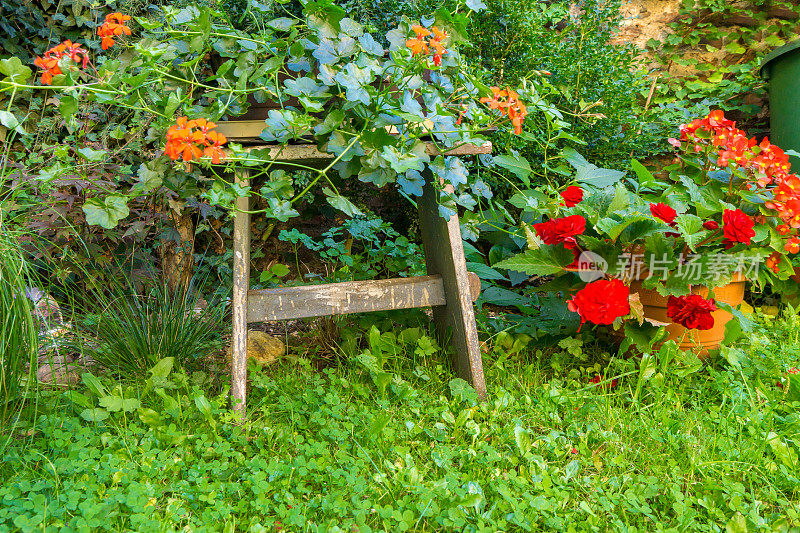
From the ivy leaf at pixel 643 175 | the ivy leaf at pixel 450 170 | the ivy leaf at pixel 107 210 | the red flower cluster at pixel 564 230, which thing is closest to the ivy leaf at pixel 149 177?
the ivy leaf at pixel 107 210

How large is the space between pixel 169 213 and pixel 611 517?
5.84ft

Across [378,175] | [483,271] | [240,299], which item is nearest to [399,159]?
[378,175]

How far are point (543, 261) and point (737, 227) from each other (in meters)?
0.54

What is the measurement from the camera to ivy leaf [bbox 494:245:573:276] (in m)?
1.72

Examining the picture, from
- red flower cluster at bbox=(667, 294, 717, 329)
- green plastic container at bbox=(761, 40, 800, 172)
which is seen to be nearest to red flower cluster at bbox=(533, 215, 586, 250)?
red flower cluster at bbox=(667, 294, 717, 329)

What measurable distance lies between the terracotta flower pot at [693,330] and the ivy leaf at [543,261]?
0.24 m

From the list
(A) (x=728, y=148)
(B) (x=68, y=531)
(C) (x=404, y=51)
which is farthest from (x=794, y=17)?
(B) (x=68, y=531)

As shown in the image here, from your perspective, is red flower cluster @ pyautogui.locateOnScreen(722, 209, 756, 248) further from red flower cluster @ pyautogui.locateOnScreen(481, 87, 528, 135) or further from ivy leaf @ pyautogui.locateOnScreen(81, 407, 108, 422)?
ivy leaf @ pyautogui.locateOnScreen(81, 407, 108, 422)

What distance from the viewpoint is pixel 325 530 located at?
3.49 feet

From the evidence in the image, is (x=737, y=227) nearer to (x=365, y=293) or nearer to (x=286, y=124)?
(x=365, y=293)

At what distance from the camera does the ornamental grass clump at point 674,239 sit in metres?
1.63

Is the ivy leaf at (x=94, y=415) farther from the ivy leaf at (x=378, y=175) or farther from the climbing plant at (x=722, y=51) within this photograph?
the climbing plant at (x=722, y=51)

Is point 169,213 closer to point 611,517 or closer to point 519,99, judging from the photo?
point 519,99

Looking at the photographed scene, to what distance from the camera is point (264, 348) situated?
1.98 m
